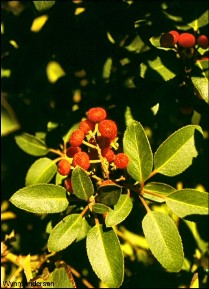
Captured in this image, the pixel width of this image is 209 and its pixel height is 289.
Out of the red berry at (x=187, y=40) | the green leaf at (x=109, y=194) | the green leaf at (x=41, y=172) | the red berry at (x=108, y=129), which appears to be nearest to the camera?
the green leaf at (x=109, y=194)

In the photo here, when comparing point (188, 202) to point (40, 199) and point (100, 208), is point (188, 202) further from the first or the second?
point (40, 199)

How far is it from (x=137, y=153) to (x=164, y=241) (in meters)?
0.25

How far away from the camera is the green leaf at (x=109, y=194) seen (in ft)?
3.15

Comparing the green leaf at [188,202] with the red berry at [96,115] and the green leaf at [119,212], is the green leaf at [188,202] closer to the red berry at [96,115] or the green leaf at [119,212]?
the green leaf at [119,212]

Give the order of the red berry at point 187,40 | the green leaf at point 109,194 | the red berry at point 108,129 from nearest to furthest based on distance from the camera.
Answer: the green leaf at point 109,194, the red berry at point 108,129, the red berry at point 187,40

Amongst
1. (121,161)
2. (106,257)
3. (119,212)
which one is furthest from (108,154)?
(106,257)

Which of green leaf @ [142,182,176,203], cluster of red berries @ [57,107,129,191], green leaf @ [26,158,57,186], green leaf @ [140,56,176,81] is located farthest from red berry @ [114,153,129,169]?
green leaf @ [26,158,57,186]

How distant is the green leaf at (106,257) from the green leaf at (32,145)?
486 mm

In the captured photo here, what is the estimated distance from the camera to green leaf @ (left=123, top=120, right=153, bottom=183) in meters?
1.07

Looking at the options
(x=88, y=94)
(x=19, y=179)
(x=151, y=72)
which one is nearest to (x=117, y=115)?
(x=151, y=72)

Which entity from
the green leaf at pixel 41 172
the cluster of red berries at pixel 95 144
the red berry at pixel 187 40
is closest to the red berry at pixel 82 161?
the cluster of red berries at pixel 95 144

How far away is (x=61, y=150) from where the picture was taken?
147cm

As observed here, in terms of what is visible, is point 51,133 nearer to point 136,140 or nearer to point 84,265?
point 136,140

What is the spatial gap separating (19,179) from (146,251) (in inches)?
27.0
